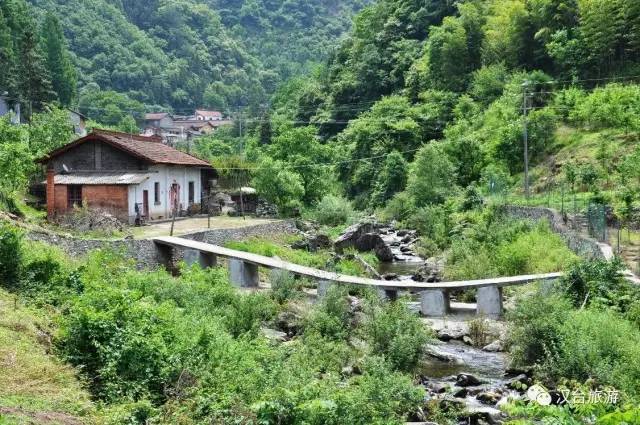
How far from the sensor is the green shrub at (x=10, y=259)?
17.5 m

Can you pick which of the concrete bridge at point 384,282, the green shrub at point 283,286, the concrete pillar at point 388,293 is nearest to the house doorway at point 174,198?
the concrete bridge at point 384,282

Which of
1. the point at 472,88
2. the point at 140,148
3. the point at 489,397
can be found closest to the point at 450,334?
the point at 489,397

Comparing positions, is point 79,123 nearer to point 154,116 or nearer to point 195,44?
point 154,116

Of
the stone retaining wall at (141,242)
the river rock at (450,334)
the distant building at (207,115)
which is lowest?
the river rock at (450,334)

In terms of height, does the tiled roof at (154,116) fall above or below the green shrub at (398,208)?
above

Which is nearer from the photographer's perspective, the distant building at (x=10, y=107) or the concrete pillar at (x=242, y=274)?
the concrete pillar at (x=242, y=274)

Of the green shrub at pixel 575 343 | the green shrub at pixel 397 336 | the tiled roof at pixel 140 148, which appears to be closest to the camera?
the green shrub at pixel 575 343

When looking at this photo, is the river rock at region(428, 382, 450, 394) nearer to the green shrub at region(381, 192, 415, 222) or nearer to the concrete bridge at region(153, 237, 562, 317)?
the concrete bridge at region(153, 237, 562, 317)

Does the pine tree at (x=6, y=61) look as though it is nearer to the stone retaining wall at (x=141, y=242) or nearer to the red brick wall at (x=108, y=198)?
the red brick wall at (x=108, y=198)

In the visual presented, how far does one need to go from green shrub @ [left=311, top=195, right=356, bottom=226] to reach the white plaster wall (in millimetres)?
7268

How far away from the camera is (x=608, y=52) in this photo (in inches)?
2031

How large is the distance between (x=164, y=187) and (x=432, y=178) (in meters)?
16.2

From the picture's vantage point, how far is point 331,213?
44594 mm

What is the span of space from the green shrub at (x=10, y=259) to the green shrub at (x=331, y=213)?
2697 centimetres
